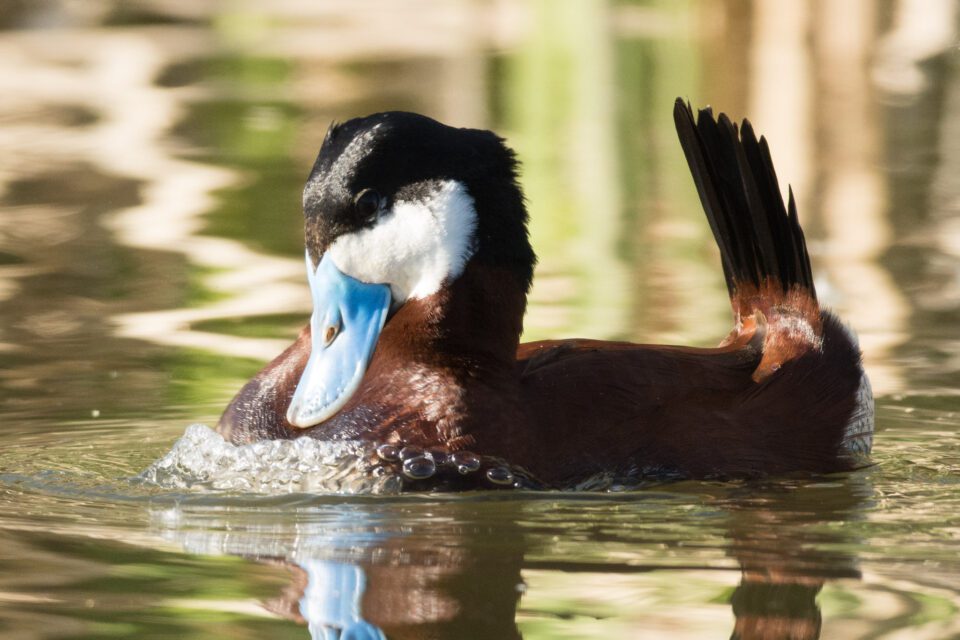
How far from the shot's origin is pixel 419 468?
192 inches

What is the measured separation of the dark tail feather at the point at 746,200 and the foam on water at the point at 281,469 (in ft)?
4.91

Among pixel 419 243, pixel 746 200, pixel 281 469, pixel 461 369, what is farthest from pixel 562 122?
pixel 281 469

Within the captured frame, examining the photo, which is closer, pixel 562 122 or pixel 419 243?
pixel 419 243

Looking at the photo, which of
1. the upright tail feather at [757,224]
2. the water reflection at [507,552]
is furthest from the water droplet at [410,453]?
the upright tail feather at [757,224]

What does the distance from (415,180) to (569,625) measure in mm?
1789

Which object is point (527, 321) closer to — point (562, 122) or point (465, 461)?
point (465, 461)

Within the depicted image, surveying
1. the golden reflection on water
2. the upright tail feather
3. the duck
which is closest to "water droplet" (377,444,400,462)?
the duck

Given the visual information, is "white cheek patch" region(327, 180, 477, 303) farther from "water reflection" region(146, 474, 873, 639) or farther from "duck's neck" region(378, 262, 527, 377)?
"water reflection" region(146, 474, 873, 639)

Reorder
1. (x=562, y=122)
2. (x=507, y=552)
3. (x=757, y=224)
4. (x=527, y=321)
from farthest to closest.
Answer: (x=562, y=122) → (x=527, y=321) → (x=757, y=224) → (x=507, y=552)

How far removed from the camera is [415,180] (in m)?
5.09

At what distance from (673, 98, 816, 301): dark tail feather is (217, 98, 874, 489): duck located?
0.51 metres

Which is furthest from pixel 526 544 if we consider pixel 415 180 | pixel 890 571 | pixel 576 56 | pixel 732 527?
pixel 576 56

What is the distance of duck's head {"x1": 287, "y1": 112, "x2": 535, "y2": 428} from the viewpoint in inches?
199

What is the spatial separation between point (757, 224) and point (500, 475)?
1.33 metres
